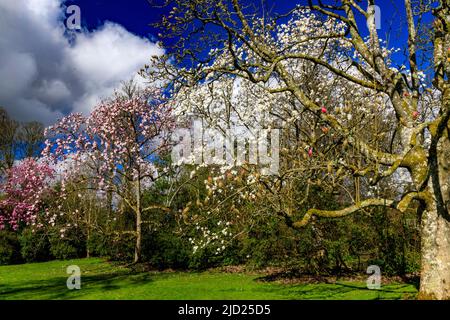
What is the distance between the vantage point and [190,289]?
11.2m

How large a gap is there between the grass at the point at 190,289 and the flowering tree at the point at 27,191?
15.9ft

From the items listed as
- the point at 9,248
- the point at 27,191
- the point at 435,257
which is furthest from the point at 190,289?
the point at 9,248

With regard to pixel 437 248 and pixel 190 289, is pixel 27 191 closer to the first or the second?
pixel 190 289

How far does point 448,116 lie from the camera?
718 cm

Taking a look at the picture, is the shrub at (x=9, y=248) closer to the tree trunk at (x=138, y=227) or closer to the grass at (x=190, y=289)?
the grass at (x=190, y=289)

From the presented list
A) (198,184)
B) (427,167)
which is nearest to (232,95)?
(198,184)

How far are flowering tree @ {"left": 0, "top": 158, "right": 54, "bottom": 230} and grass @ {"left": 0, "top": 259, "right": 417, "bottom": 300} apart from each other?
4.85m

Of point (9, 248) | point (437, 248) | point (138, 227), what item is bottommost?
point (9, 248)

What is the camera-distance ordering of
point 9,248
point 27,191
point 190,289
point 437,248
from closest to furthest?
point 437,248
point 190,289
point 27,191
point 9,248

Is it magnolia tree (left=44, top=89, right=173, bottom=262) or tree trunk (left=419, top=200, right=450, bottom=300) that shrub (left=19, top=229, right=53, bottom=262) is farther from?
tree trunk (left=419, top=200, right=450, bottom=300)

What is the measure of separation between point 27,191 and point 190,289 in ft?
40.4

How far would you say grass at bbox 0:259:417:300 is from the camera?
9703 mm

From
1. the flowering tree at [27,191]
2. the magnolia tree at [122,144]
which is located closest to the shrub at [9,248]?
the flowering tree at [27,191]
